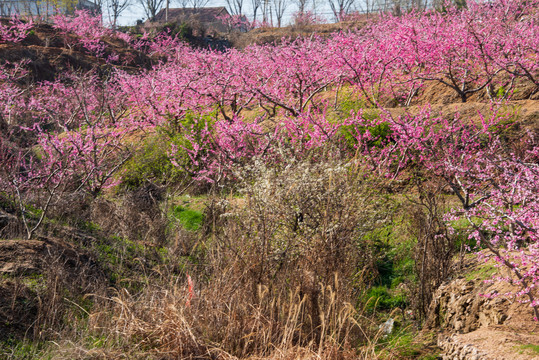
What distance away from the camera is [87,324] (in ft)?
12.3

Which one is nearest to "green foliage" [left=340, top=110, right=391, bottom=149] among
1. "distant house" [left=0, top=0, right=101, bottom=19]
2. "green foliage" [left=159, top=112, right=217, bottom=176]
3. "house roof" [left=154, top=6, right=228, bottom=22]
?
"green foliage" [left=159, top=112, right=217, bottom=176]

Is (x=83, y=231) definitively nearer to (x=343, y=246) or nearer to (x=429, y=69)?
(x=343, y=246)

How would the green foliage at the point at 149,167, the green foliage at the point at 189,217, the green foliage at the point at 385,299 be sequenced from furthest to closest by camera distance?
the green foliage at the point at 149,167
the green foliage at the point at 189,217
the green foliage at the point at 385,299

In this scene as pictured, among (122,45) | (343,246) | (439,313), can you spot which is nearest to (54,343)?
(343,246)

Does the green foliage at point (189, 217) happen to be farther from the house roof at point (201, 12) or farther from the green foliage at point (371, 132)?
the house roof at point (201, 12)

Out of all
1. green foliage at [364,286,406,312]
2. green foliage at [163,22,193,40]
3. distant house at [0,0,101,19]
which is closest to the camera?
green foliage at [364,286,406,312]

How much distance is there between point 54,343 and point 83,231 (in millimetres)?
2833

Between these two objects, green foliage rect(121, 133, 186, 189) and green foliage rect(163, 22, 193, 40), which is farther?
green foliage rect(163, 22, 193, 40)

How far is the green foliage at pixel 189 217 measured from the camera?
7203 mm

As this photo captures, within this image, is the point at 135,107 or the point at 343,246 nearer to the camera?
the point at 343,246

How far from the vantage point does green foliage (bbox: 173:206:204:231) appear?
7203mm

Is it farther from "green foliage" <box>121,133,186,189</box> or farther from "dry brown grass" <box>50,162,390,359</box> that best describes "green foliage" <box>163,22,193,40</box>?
"dry brown grass" <box>50,162,390,359</box>

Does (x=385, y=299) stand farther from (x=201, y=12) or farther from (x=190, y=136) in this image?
(x=201, y=12)

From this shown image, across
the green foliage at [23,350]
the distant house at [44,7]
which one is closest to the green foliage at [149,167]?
the green foliage at [23,350]
